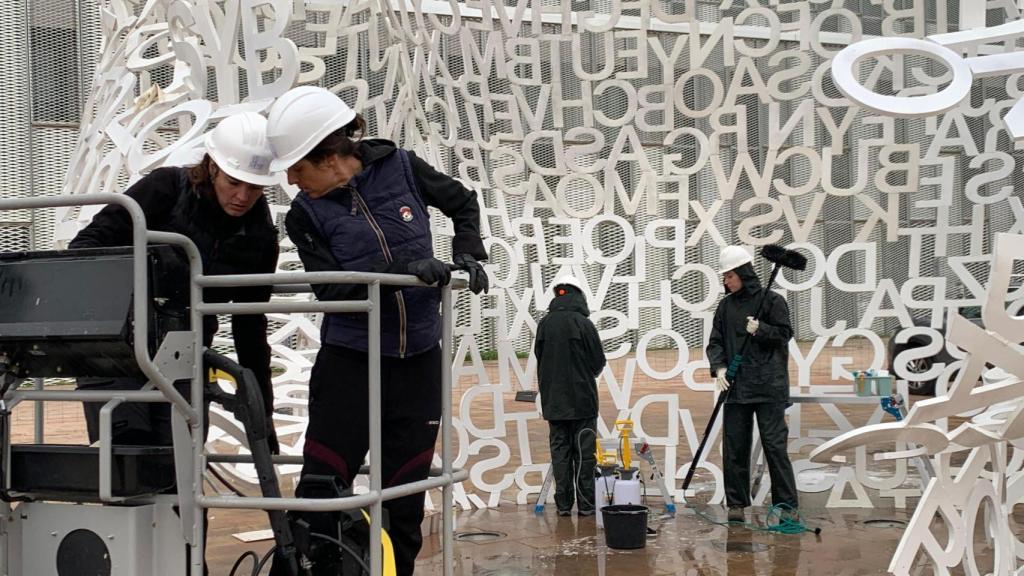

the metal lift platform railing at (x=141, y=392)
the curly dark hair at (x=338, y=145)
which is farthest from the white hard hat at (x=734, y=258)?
the metal lift platform railing at (x=141, y=392)

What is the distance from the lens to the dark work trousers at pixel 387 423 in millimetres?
3826

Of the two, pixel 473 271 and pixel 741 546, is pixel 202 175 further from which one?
pixel 741 546

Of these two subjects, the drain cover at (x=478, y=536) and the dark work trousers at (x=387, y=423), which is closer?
the dark work trousers at (x=387, y=423)

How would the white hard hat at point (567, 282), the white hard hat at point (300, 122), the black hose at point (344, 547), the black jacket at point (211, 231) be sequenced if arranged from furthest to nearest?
the white hard hat at point (567, 282) → the black jacket at point (211, 231) → the white hard hat at point (300, 122) → the black hose at point (344, 547)

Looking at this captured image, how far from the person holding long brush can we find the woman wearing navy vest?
457cm

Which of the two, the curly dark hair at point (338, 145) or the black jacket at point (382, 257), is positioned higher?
the curly dark hair at point (338, 145)

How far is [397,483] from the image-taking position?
3959mm

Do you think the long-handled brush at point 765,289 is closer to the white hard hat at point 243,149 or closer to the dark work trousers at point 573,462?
the dark work trousers at point 573,462

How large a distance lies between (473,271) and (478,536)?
14.4 ft

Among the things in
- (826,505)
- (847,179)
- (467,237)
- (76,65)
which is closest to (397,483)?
(467,237)

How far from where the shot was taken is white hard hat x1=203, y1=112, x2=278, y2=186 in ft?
12.8

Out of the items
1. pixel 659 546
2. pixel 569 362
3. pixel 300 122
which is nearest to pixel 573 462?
pixel 569 362

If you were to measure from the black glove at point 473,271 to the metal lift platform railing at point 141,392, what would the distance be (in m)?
0.29

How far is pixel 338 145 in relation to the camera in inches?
152
